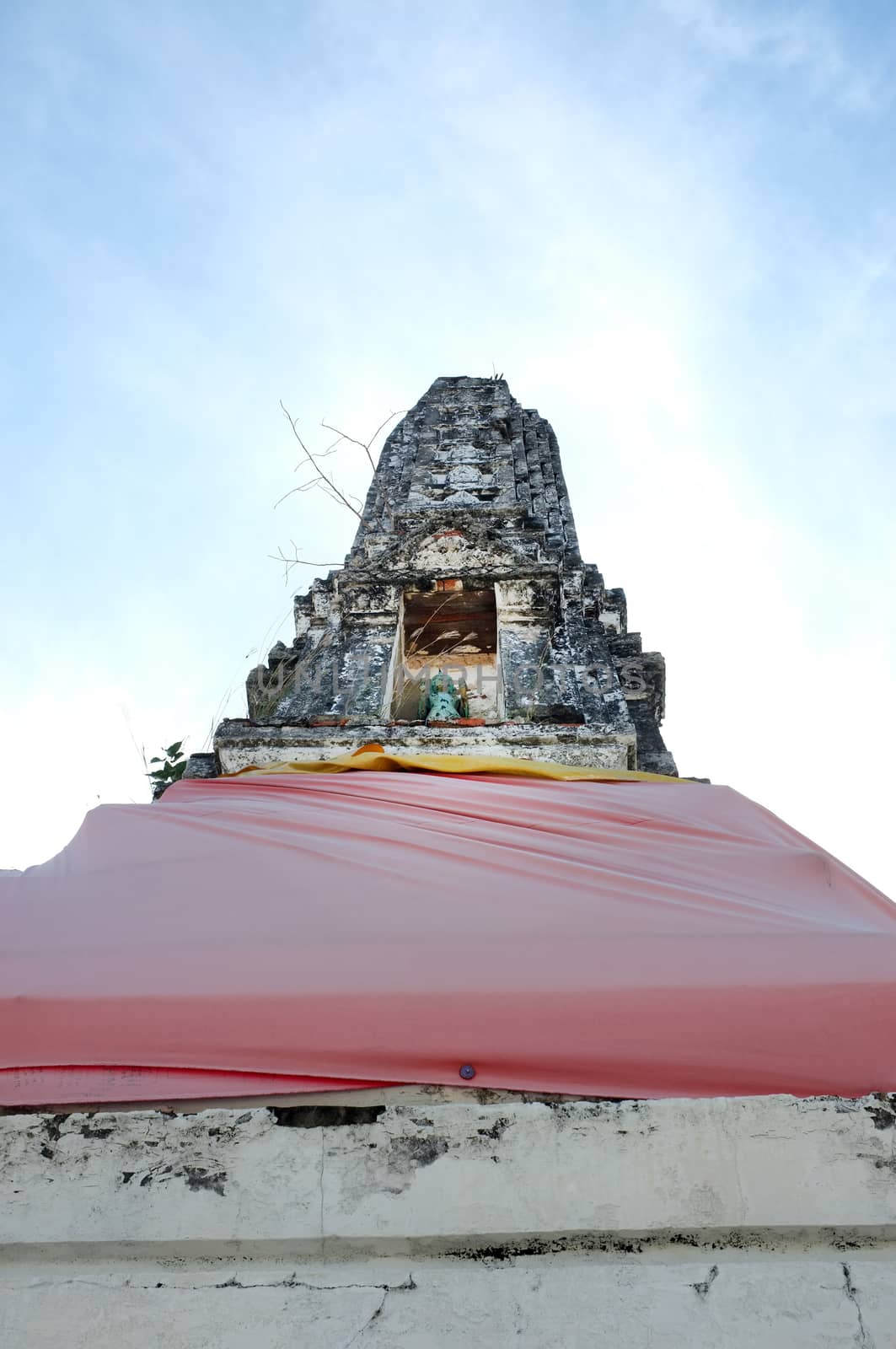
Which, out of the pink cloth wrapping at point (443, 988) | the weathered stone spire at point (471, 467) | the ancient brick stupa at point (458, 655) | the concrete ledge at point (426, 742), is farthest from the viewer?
the weathered stone spire at point (471, 467)

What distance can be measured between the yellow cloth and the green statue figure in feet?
5.34

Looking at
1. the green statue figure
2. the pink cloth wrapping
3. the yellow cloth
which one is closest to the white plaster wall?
the pink cloth wrapping

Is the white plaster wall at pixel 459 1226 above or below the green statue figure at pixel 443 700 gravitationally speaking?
below

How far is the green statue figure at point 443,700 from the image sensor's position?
16.8 ft

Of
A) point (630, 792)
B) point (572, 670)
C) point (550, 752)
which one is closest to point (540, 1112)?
point (630, 792)

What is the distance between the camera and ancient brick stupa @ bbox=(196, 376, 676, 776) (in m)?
4.27

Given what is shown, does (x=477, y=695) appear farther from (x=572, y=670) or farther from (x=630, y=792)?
(x=630, y=792)

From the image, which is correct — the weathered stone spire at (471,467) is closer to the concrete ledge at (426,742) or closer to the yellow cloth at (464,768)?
the concrete ledge at (426,742)

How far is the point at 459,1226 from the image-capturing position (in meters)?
1.57

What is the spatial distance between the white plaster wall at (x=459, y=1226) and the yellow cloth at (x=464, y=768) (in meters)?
1.51

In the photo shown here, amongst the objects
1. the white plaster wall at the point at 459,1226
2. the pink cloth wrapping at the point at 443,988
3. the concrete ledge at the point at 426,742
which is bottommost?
the white plaster wall at the point at 459,1226

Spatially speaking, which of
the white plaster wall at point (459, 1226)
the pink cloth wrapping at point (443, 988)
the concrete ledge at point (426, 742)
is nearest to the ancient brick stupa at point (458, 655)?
the concrete ledge at point (426, 742)

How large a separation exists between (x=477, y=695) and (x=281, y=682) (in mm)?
1393

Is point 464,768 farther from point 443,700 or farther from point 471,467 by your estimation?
point 471,467
